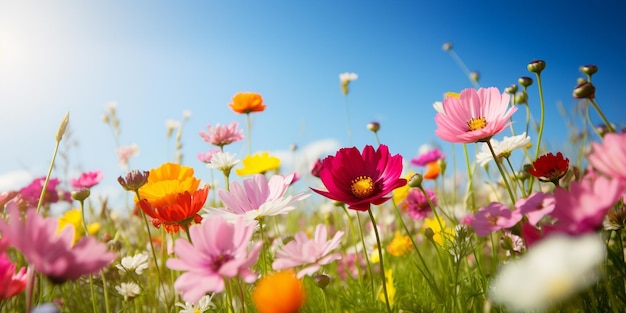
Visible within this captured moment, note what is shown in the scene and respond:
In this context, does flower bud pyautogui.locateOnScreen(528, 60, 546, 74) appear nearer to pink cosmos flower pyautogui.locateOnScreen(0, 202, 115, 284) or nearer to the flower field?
the flower field

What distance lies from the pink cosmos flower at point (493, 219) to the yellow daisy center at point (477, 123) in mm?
156

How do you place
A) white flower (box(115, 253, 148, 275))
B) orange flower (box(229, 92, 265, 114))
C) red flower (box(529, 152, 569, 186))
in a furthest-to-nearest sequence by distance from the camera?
orange flower (box(229, 92, 265, 114))
white flower (box(115, 253, 148, 275))
red flower (box(529, 152, 569, 186))

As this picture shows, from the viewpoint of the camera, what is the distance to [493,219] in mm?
483

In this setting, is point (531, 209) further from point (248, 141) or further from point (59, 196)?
point (59, 196)

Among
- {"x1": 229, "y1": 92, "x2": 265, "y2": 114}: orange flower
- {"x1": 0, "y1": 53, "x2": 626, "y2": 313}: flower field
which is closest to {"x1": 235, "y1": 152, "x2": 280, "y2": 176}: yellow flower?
{"x1": 0, "y1": 53, "x2": 626, "y2": 313}: flower field

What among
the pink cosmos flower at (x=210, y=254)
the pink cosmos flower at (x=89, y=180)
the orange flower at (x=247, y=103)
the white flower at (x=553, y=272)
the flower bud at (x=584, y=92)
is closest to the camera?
the white flower at (x=553, y=272)

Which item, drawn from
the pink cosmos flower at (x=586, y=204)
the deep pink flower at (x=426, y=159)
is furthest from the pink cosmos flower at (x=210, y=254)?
the deep pink flower at (x=426, y=159)

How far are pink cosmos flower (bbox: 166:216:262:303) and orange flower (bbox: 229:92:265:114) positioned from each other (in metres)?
0.95

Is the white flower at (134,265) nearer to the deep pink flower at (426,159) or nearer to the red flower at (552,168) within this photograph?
the red flower at (552,168)

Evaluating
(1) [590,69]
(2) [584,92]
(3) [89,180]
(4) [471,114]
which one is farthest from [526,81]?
(3) [89,180]

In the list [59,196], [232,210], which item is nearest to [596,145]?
[232,210]

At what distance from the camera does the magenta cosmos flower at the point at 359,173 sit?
21.9 inches

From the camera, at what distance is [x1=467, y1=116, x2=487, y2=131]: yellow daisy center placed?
610 millimetres

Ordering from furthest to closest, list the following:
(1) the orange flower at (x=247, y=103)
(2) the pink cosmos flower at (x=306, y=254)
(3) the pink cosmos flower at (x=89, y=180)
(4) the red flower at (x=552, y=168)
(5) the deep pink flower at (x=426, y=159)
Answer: (5) the deep pink flower at (x=426, y=159), (1) the orange flower at (x=247, y=103), (3) the pink cosmos flower at (x=89, y=180), (4) the red flower at (x=552, y=168), (2) the pink cosmos flower at (x=306, y=254)
